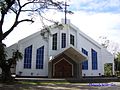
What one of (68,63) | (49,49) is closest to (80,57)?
(68,63)

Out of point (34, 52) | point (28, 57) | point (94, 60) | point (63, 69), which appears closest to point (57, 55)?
point (63, 69)

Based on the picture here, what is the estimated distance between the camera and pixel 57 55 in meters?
29.8

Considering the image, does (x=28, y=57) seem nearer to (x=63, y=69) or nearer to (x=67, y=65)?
(x=63, y=69)

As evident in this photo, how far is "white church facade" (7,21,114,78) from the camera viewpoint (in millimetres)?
30172

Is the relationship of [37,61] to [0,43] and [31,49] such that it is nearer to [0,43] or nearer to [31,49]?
[31,49]

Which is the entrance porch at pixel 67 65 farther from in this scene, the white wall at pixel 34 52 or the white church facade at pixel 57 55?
the white wall at pixel 34 52

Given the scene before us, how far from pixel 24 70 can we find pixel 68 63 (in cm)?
571

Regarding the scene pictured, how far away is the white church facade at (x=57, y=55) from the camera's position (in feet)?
99.0

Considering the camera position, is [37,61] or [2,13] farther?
[37,61]

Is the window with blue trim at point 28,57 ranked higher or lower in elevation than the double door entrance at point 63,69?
higher

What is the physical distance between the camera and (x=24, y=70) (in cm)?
3023

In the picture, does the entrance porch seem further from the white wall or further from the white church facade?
the white wall

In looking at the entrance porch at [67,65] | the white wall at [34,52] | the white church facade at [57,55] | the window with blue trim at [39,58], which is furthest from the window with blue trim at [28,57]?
the entrance porch at [67,65]

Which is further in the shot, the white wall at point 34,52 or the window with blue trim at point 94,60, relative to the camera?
the window with blue trim at point 94,60
